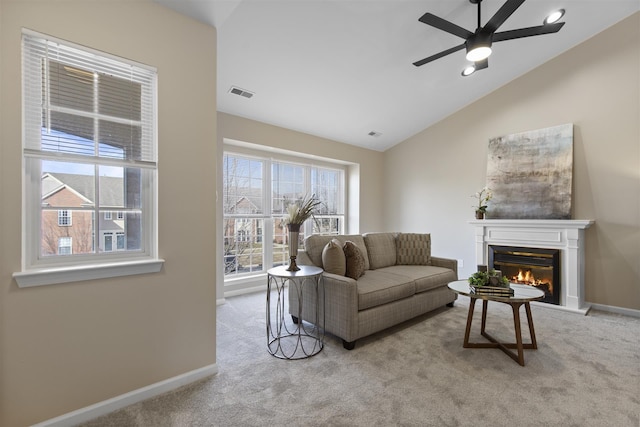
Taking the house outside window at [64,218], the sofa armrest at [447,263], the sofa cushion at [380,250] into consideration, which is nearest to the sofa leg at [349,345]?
the sofa cushion at [380,250]

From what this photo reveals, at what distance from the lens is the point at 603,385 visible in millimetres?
2115

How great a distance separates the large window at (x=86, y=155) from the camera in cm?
165

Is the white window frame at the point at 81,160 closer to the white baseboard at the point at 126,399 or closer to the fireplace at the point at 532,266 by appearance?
the white baseboard at the point at 126,399

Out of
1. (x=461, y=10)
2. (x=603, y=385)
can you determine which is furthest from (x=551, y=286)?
(x=461, y=10)

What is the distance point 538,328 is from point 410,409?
223cm

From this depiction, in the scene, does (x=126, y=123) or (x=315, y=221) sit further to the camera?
(x=315, y=221)

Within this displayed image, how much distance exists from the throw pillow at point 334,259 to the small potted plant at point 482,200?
2.72 m

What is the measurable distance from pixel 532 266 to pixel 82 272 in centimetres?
498

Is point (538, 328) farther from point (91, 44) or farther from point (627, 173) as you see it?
point (91, 44)

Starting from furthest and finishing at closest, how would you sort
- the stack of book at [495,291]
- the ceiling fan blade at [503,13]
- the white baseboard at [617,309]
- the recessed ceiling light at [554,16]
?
the white baseboard at [617,309] < the recessed ceiling light at [554,16] < the stack of book at [495,291] < the ceiling fan blade at [503,13]

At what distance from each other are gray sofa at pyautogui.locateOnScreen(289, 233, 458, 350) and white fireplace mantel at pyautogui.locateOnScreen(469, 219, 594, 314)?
112 centimetres

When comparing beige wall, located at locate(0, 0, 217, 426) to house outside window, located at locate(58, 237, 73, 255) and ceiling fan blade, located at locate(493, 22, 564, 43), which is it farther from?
ceiling fan blade, located at locate(493, 22, 564, 43)

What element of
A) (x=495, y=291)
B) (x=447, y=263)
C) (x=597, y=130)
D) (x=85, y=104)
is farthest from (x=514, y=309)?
(x=85, y=104)

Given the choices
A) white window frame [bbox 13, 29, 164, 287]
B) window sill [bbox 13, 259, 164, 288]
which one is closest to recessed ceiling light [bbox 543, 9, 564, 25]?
white window frame [bbox 13, 29, 164, 287]
